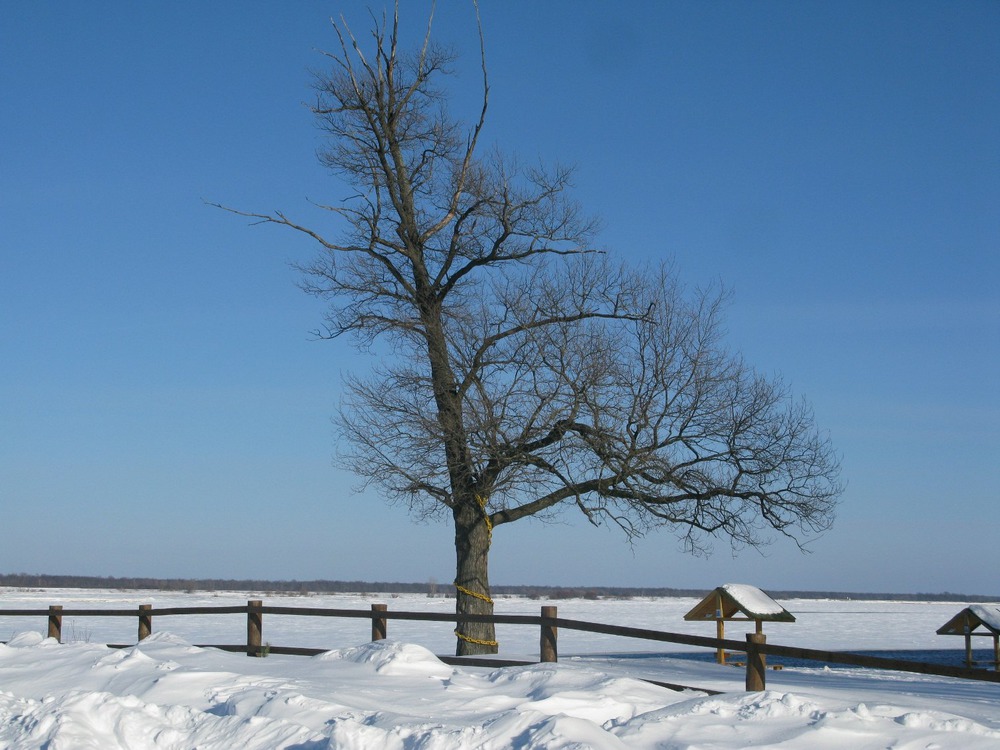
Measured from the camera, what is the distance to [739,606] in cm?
2083

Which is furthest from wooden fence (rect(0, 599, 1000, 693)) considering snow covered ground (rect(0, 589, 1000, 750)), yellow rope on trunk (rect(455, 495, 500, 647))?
yellow rope on trunk (rect(455, 495, 500, 647))

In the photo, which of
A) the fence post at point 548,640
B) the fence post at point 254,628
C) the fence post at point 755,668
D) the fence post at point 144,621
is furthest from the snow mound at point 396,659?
the fence post at point 144,621

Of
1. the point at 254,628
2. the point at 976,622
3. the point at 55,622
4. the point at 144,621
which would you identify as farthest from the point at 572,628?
the point at 976,622

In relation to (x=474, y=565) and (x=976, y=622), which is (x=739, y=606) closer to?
(x=474, y=565)

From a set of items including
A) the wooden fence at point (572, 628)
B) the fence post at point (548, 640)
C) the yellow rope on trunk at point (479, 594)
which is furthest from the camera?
the yellow rope on trunk at point (479, 594)

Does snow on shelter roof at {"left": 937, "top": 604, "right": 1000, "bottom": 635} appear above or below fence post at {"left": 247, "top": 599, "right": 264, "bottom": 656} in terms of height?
below

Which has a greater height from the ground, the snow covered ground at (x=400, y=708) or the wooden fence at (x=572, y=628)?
the wooden fence at (x=572, y=628)

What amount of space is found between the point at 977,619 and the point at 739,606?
11254 millimetres

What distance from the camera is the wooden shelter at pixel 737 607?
20719mm

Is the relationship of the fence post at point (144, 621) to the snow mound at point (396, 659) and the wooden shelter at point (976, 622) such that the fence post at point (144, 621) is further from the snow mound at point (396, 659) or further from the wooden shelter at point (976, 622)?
the wooden shelter at point (976, 622)

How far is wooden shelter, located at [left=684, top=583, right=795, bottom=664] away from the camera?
816 inches

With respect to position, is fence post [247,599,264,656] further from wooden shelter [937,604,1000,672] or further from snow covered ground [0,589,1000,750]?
wooden shelter [937,604,1000,672]

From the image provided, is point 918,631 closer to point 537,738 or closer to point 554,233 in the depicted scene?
point 554,233

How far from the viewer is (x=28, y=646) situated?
42.8 feet
